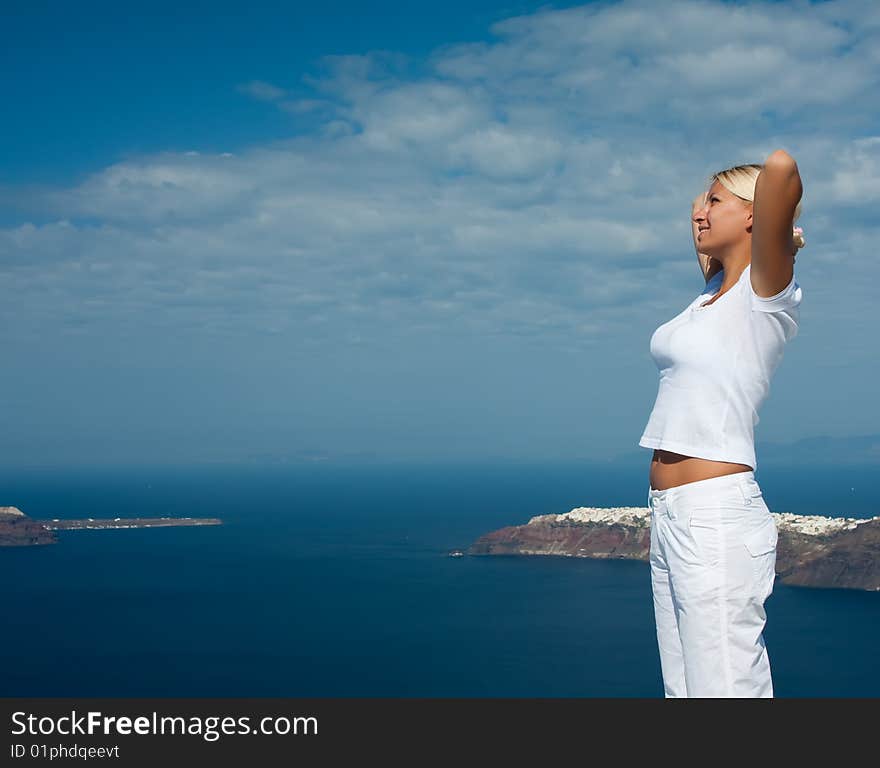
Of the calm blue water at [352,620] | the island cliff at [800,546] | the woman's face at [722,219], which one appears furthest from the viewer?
the island cliff at [800,546]

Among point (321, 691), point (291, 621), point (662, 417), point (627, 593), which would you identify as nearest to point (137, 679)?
point (321, 691)

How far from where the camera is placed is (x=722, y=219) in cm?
200

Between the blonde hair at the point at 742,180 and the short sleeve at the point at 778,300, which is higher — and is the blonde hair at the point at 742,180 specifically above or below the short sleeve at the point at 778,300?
above

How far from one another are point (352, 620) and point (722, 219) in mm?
53158

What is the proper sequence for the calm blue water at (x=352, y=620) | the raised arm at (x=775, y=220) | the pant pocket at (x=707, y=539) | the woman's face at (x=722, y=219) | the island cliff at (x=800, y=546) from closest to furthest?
the raised arm at (x=775, y=220) → the pant pocket at (x=707, y=539) → the woman's face at (x=722, y=219) → the calm blue water at (x=352, y=620) → the island cliff at (x=800, y=546)

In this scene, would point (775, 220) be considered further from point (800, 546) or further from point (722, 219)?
point (800, 546)

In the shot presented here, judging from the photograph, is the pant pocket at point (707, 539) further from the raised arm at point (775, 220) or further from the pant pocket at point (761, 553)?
the raised arm at point (775, 220)

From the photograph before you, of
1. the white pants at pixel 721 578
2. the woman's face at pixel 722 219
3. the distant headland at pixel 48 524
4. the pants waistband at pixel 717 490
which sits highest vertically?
the distant headland at pixel 48 524

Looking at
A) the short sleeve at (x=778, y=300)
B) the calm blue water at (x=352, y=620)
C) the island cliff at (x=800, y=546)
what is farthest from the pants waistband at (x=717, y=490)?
the island cliff at (x=800, y=546)

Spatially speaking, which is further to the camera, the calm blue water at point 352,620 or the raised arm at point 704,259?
the calm blue water at point 352,620

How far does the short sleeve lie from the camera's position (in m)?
1.84

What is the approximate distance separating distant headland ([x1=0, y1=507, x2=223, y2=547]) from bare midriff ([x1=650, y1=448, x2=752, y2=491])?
91.7 metres

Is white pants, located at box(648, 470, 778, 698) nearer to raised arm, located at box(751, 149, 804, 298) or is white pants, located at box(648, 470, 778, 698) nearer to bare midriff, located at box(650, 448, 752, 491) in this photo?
bare midriff, located at box(650, 448, 752, 491)

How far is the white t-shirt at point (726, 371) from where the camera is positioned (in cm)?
190
